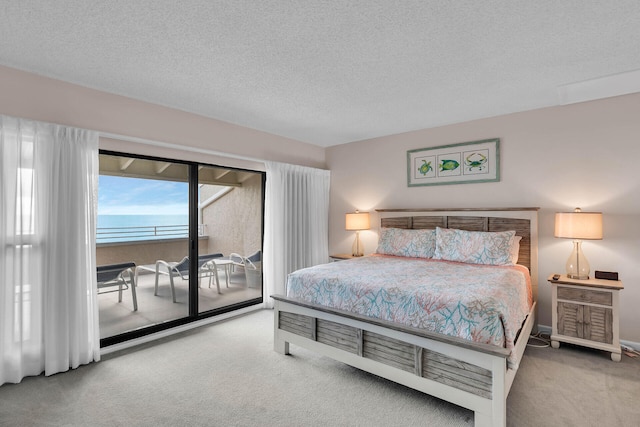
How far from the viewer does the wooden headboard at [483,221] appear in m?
3.45

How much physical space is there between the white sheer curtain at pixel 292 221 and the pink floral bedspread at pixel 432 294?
1414 mm

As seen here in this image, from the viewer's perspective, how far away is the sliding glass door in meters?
3.25

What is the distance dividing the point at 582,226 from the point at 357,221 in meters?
2.54

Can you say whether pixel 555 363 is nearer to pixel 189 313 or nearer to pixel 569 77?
pixel 569 77

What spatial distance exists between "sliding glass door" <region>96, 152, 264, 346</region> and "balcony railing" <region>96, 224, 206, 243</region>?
0.03 feet

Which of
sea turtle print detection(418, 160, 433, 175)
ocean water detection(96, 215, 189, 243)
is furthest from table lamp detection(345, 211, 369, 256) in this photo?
ocean water detection(96, 215, 189, 243)

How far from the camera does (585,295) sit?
2.87m

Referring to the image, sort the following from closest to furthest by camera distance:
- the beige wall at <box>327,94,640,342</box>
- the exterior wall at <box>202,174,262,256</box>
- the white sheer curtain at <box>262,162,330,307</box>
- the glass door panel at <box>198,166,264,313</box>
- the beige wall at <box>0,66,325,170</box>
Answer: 1. the beige wall at <box>0,66,325,170</box>
2. the beige wall at <box>327,94,640,342</box>
3. the glass door panel at <box>198,166,264,313</box>
4. the exterior wall at <box>202,174,262,256</box>
5. the white sheer curtain at <box>262,162,330,307</box>

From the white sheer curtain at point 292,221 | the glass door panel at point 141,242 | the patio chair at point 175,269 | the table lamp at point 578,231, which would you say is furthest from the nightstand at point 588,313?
the glass door panel at point 141,242

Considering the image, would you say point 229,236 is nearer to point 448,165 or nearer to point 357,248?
point 357,248

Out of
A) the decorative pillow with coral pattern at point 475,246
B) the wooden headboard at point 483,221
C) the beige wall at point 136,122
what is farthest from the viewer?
the wooden headboard at point 483,221

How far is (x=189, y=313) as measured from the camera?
369 cm

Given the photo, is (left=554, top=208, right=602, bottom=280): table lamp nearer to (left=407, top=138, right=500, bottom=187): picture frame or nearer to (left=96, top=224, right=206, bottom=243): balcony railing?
(left=407, top=138, right=500, bottom=187): picture frame

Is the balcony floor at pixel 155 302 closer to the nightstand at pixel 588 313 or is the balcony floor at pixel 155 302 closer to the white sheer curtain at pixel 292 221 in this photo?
the white sheer curtain at pixel 292 221
